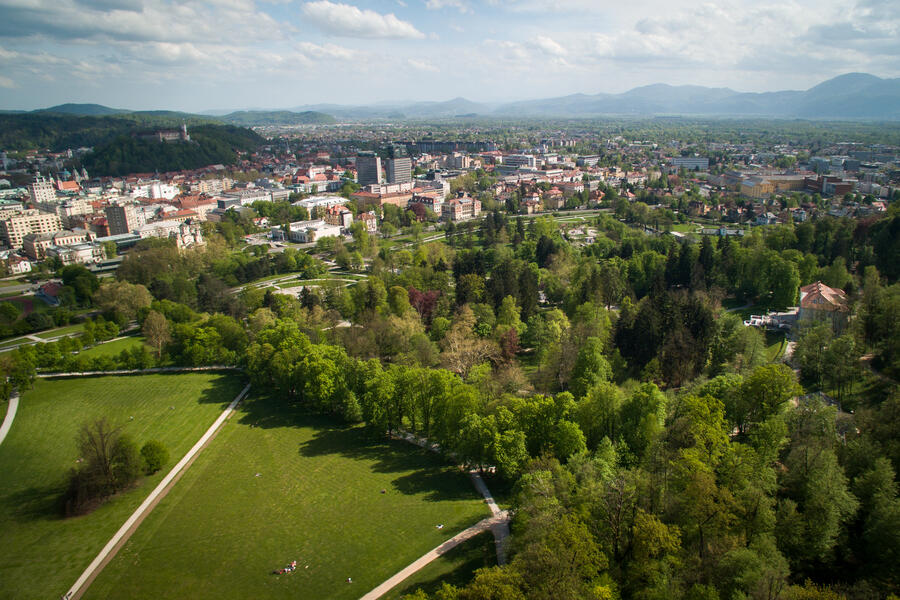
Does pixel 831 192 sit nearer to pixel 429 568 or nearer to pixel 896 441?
pixel 896 441

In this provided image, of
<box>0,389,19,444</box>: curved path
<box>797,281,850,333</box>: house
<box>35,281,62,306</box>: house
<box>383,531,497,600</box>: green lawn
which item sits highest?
<box>797,281,850,333</box>: house

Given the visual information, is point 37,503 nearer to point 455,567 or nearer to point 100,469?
point 100,469

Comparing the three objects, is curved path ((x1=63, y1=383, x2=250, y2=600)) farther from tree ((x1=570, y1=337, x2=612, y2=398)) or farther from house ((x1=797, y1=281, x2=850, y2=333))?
house ((x1=797, y1=281, x2=850, y2=333))

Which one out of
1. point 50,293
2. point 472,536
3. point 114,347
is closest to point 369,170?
point 50,293

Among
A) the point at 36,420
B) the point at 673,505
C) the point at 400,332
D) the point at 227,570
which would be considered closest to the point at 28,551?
the point at 227,570

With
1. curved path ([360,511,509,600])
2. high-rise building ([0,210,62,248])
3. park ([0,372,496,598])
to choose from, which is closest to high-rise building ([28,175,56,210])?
high-rise building ([0,210,62,248])
